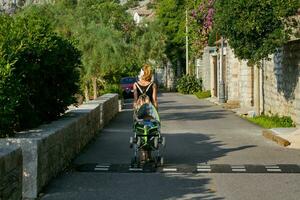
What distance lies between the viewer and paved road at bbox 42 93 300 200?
8.55m

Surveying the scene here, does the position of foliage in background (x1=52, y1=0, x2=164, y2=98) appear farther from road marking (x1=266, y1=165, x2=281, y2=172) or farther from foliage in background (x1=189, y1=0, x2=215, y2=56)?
road marking (x1=266, y1=165, x2=281, y2=172)

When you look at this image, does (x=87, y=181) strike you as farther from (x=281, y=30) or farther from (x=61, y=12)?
(x=61, y=12)

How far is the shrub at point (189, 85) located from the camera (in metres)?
47.4

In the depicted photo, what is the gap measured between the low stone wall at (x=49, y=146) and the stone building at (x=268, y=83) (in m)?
6.75

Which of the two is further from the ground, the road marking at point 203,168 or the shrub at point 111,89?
the shrub at point 111,89

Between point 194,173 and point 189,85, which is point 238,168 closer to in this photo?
point 194,173

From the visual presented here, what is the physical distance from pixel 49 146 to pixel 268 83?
1452 centimetres

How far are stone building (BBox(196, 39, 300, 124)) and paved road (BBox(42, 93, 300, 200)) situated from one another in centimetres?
252

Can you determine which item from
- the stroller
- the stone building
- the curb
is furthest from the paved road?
the stone building

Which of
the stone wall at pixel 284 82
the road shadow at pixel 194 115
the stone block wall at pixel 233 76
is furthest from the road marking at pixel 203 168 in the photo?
the stone block wall at pixel 233 76

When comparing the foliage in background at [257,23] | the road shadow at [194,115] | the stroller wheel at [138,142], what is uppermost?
the foliage in background at [257,23]

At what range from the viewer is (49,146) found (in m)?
9.02

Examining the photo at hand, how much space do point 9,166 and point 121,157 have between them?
6146 mm

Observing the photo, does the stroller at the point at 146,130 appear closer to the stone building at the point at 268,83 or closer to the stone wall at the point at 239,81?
the stone building at the point at 268,83
